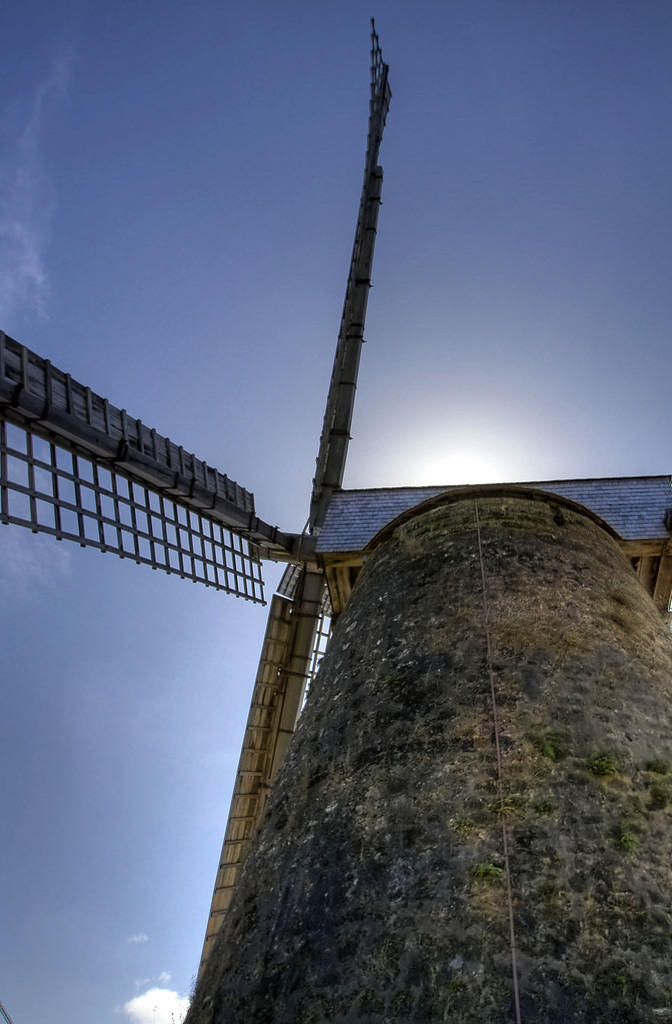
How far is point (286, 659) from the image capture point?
36.7ft

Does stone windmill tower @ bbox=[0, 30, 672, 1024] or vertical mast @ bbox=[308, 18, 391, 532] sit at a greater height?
vertical mast @ bbox=[308, 18, 391, 532]

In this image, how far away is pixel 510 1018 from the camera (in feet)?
7.89

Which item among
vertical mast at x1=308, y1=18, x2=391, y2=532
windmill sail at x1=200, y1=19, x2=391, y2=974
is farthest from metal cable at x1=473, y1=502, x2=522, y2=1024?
vertical mast at x1=308, y1=18, x2=391, y2=532

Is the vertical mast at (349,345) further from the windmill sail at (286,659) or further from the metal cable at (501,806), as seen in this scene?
the metal cable at (501,806)

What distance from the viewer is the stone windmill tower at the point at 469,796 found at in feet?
8.63

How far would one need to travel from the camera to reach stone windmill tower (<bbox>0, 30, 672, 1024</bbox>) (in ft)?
8.63

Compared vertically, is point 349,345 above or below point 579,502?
above

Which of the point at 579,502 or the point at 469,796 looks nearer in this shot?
Result: the point at 469,796

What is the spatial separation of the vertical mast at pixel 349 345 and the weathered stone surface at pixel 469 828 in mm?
6831

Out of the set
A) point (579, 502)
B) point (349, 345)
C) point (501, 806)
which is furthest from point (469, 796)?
point (349, 345)

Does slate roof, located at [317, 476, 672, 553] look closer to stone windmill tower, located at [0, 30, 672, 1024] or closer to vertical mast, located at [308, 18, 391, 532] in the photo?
vertical mast, located at [308, 18, 391, 532]

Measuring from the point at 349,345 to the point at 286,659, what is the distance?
659cm

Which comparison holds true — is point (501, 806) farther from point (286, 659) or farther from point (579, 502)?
point (286, 659)

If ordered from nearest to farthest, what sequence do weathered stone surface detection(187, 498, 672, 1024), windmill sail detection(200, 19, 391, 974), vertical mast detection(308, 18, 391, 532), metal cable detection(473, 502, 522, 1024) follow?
metal cable detection(473, 502, 522, 1024), weathered stone surface detection(187, 498, 672, 1024), windmill sail detection(200, 19, 391, 974), vertical mast detection(308, 18, 391, 532)
